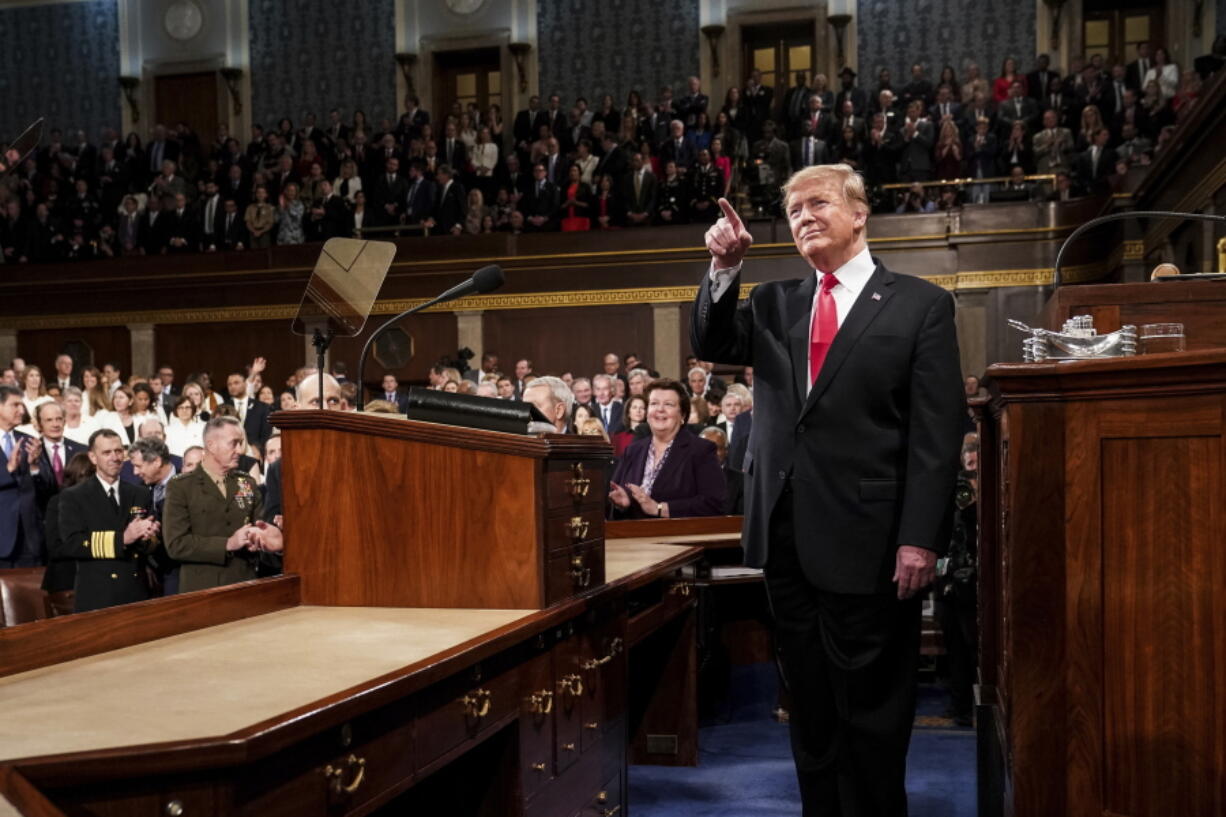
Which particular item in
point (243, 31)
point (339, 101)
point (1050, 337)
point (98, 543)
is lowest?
point (98, 543)

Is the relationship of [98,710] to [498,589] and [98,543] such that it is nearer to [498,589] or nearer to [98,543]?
[498,589]

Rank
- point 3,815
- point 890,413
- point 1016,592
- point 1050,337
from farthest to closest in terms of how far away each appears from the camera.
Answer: point 890,413, point 1050,337, point 1016,592, point 3,815

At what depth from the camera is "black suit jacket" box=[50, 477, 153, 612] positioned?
4250 mm

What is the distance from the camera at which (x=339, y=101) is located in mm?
16844

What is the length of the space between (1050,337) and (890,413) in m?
0.33

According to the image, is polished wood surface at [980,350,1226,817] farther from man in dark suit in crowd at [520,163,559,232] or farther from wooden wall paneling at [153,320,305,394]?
wooden wall paneling at [153,320,305,394]

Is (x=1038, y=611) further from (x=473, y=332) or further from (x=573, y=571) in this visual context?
(x=473, y=332)

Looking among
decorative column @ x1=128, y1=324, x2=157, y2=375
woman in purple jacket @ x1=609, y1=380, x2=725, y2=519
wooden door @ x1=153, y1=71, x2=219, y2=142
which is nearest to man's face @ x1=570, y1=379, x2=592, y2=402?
woman in purple jacket @ x1=609, y1=380, x2=725, y2=519

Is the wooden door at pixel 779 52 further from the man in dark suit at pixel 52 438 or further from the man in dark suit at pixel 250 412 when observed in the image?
the man in dark suit at pixel 52 438

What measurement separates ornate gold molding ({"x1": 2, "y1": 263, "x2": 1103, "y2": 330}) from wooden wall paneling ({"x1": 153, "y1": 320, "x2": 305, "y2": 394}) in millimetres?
88

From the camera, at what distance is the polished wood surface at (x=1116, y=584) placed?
6.51ft

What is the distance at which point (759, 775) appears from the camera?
13.7 feet

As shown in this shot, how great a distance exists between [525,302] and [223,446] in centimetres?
833

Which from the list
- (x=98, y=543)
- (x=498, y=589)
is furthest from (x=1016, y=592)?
(x=98, y=543)
